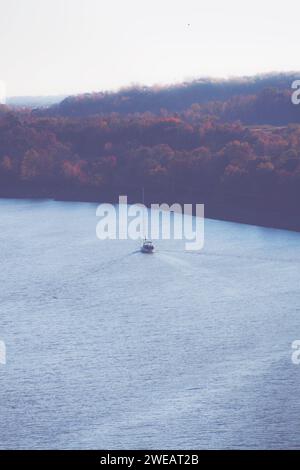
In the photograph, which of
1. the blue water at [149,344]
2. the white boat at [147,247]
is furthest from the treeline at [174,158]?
the blue water at [149,344]

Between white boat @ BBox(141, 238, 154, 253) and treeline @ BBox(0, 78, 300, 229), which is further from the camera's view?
treeline @ BBox(0, 78, 300, 229)

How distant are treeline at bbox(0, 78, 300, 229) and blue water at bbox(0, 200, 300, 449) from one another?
16.5 ft

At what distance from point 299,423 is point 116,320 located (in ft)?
13.6

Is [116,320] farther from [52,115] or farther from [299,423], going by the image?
[52,115]

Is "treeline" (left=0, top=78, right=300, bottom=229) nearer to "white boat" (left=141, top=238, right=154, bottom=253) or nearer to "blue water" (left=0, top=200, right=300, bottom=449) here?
"white boat" (left=141, top=238, right=154, bottom=253)

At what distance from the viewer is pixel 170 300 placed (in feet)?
47.0

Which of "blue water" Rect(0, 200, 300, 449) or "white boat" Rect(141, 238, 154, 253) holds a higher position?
"white boat" Rect(141, 238, 154, 253)

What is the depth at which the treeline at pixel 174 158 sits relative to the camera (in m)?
24.0

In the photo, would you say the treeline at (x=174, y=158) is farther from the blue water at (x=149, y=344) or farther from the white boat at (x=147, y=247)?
the blue water at (x=149, y=344)

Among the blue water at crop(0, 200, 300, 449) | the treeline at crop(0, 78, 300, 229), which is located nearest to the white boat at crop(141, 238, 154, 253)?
the blue water at crop(0, 200, 300, 449)

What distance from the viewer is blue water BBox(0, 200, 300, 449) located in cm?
966

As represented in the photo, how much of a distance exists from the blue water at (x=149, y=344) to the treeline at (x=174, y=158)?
5.02 meters

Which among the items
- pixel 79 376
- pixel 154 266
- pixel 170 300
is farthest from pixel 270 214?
pixel 79 376

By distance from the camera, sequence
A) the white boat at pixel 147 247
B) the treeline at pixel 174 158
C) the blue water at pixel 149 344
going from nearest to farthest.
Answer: the blue water at pixel 149 344 < the white boat at pixel 147 247 < the treeline at pixel 174 158
